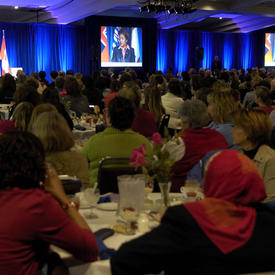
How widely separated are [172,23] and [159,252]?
719 inches

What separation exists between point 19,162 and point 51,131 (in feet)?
3.37

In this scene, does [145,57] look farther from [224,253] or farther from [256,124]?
[224,253]

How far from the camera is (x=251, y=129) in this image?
2.86m

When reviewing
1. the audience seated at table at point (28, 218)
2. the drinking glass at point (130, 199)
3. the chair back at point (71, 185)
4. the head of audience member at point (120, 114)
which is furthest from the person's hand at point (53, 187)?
the head of audience member at point (120, 114)

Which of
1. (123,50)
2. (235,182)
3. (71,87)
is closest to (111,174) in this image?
(235,182)

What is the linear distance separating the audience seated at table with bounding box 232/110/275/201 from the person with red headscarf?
1348 millimetres

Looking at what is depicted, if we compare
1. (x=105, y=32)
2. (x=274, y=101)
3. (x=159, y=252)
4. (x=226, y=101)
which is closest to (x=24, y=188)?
(x=159, y=252)

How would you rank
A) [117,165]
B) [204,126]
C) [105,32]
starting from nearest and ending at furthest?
[117,165] → [204,126] → [105,32]

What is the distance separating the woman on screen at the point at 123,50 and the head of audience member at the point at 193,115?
1503 centimetres

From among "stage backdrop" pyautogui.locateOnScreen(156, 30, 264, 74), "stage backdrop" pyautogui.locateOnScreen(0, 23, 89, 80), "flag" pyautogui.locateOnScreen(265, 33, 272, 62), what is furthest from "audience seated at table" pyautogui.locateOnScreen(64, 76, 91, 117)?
"flag" pyautogui.locateOnScreen(265, 33, 272, 62)

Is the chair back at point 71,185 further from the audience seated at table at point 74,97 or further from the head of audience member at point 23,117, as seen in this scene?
the audience seated at table at point 74,97

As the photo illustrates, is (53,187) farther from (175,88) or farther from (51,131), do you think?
(175,88)

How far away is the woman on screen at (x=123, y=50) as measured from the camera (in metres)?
18.2

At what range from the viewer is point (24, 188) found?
5.40 ft
